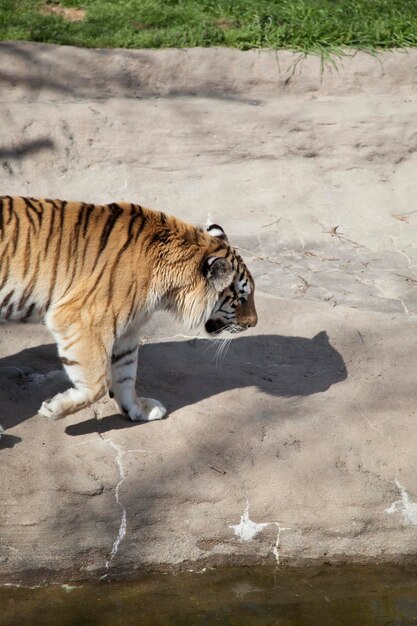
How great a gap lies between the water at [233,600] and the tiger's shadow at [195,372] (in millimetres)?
917

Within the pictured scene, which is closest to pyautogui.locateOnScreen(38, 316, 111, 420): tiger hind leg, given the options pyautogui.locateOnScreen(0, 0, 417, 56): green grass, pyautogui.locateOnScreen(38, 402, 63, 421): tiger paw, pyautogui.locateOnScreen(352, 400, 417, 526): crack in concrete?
pyautogui.locateOnScreen(38, 402, 63, 421): tiger paw

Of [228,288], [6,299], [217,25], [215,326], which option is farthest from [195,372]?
[217,25]

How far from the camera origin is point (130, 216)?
486 centimetres

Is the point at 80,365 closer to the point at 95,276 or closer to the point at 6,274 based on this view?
the point at 95,276

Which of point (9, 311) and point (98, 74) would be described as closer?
point (9, 311)

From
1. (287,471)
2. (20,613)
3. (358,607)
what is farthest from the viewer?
(287,471)

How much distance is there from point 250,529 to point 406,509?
79cm

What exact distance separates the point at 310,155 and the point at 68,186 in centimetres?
205

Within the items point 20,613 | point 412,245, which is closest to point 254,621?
point 20,613

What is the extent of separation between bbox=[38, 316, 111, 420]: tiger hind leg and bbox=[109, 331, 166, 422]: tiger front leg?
328 mm

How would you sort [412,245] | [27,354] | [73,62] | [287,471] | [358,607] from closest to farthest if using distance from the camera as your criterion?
1. [358,607]
2. [287,471]
3. [27,354]
4. [412,245]
5. [73,62]

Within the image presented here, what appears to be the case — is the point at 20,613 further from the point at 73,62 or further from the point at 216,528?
the point at 73,62

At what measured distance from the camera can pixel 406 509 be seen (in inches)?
186

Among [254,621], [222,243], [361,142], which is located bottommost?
[254,621]
